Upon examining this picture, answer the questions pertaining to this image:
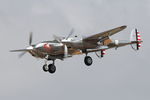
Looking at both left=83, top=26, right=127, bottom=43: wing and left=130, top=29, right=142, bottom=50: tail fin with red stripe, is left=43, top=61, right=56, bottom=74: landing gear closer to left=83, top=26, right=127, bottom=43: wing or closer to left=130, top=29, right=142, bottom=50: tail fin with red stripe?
left=83, top=26, right=127, bottom=43: wing

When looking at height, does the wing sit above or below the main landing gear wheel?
above

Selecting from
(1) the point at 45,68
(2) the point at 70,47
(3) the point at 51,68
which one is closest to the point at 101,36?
(2) the point at 70,47

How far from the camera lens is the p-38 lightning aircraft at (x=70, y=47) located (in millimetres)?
54000

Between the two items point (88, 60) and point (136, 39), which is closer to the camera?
point (88, 60)

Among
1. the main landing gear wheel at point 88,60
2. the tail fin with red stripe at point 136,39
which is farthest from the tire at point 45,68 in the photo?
the tail fin with red stripe at point 136,39

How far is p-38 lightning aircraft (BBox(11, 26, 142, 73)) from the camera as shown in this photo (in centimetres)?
5400

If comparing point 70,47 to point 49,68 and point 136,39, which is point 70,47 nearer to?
point 49,68

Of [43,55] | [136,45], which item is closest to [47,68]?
[43,55]

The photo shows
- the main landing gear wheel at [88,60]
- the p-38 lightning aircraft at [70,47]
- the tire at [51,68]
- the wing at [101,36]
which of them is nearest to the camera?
the p-38 lightning aircraft at [70,47]

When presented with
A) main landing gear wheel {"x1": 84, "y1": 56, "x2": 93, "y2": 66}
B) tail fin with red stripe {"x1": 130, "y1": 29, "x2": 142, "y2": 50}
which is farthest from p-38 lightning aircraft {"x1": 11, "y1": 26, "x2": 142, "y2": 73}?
tail fin with red stripe {"x1": 130, "y1": 29, "x2": 142, "y2": 50}

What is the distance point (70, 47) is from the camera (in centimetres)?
5462

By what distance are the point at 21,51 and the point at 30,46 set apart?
1.92 m

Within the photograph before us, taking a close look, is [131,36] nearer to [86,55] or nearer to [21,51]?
[86,55]

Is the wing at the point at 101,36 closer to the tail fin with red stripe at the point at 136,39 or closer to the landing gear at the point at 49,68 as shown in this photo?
the landing gear at the point at 49,68
